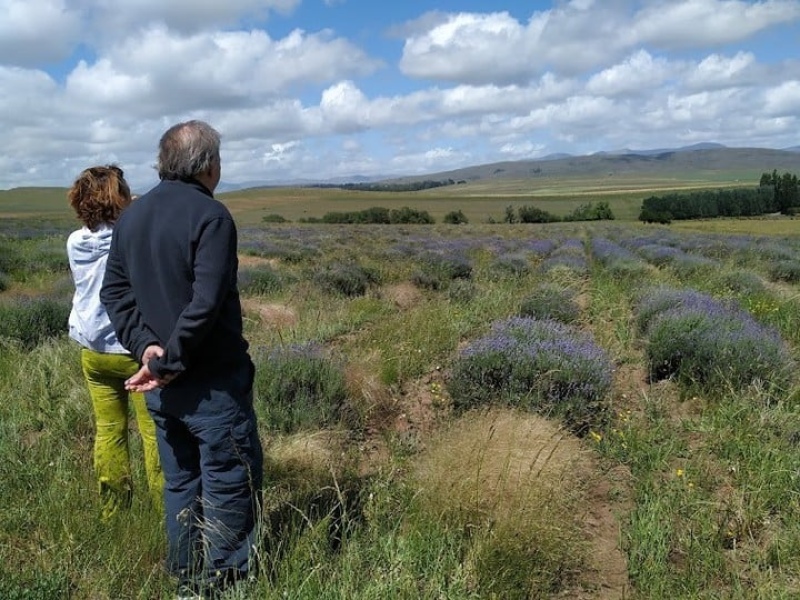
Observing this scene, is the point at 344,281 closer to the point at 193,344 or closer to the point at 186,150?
the point at 186,150

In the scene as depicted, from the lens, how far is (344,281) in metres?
12.3

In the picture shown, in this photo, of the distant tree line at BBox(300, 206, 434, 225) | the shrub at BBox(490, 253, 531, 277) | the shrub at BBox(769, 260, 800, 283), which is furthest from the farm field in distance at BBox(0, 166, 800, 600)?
the distant tree line at BBox(300, 206, 434, 225)

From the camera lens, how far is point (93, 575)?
2541 mm

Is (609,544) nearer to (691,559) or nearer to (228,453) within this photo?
(691,559)

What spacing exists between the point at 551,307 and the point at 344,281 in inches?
222

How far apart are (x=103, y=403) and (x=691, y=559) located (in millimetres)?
3146

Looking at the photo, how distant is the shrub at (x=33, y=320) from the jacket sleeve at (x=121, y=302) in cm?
516

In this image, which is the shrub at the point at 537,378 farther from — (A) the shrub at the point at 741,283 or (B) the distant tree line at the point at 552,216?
(B) the distant tree line at the point at 552,216

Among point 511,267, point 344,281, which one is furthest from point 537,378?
point 511,267

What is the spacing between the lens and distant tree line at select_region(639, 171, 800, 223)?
256 ft

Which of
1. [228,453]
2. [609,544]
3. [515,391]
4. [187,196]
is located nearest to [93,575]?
[228,453]

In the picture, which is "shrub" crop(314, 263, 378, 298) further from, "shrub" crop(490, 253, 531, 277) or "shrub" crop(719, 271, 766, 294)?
"shrub" crop(719, 271, 766, 294)

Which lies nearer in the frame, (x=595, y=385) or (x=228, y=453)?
(x=228, y=453)

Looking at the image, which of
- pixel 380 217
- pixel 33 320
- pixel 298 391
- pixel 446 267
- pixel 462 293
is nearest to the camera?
pixel 298 391
